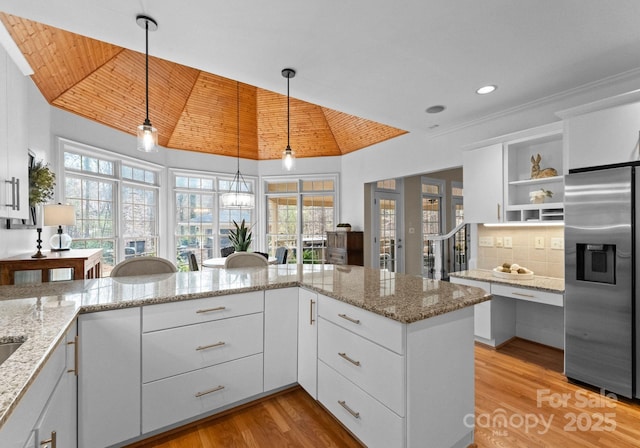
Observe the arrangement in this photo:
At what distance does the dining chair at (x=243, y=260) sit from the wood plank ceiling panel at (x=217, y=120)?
3.16 m

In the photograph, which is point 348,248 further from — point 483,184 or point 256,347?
point 256,347

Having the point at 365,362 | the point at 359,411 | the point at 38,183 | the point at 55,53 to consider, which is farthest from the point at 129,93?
the point at 359,411

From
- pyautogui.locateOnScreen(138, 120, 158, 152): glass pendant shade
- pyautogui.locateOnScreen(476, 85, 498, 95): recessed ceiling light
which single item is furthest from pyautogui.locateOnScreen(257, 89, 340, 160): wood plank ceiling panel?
pyautogui.locateOnScreen(138, 120, 158, 152): glass pendant shade

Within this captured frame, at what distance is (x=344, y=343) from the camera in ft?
5.86

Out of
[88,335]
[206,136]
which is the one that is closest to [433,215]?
[206,136]

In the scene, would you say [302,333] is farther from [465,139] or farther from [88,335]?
[465,139]

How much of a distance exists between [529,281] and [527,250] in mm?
509

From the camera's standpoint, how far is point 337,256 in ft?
18.4

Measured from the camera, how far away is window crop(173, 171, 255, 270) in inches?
228

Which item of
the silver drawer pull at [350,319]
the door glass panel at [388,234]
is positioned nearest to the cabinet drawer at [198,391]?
the silver drawer pull at [350,319]

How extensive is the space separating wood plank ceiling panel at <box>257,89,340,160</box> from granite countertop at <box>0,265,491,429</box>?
365cm

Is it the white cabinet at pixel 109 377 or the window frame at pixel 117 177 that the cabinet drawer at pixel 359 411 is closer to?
the white cabinet at pixel 109 377

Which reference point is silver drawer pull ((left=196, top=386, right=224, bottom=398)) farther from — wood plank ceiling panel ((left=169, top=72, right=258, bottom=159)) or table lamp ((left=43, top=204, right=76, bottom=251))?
wood plank ceiling panel ((left=169, top=72, right=258, bottom=159))

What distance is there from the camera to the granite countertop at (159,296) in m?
0.98
